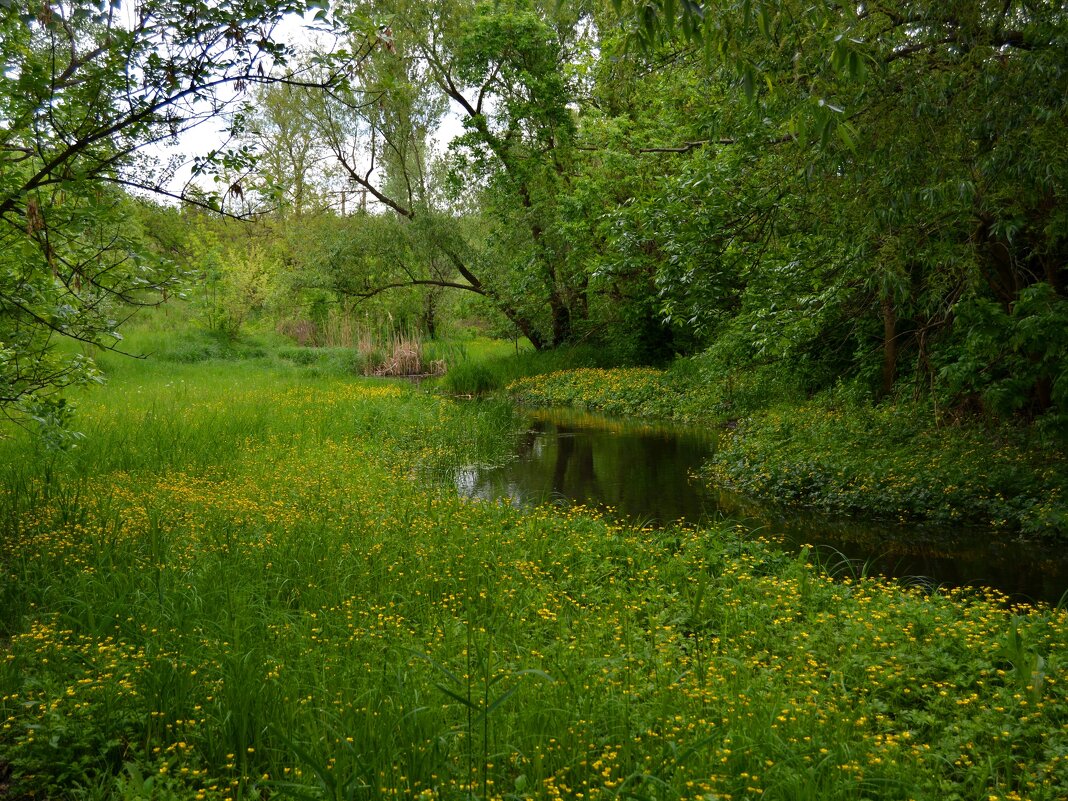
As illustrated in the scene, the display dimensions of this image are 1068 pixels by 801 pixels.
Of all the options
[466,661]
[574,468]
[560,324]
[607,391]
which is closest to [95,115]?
[466,661]

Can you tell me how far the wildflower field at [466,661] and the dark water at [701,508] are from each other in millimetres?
1131

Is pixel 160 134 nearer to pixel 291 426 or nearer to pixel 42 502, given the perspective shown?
pixel 42 502

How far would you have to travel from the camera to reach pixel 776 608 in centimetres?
584

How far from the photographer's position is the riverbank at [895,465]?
349 inches

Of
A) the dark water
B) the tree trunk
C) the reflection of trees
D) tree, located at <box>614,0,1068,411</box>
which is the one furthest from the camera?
the tree trunk

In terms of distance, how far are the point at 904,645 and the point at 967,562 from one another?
11.8 feet

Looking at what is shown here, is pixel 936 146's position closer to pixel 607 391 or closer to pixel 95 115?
pixel 95 115

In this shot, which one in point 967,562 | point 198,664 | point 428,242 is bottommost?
point 967,562

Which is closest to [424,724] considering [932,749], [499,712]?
[499,712]

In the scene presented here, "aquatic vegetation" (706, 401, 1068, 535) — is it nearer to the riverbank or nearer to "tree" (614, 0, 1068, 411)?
the riverbank

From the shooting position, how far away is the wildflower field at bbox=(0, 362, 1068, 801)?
11.5 ft

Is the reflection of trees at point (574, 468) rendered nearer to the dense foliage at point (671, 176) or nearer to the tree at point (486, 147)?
the dense foliage at point (671, 176)

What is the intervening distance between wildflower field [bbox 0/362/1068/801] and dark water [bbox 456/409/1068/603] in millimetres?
1131

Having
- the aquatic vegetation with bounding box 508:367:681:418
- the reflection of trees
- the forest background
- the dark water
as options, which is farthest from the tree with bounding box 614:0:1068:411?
the aquatic vegetation with bounding box 508:367:681:418
